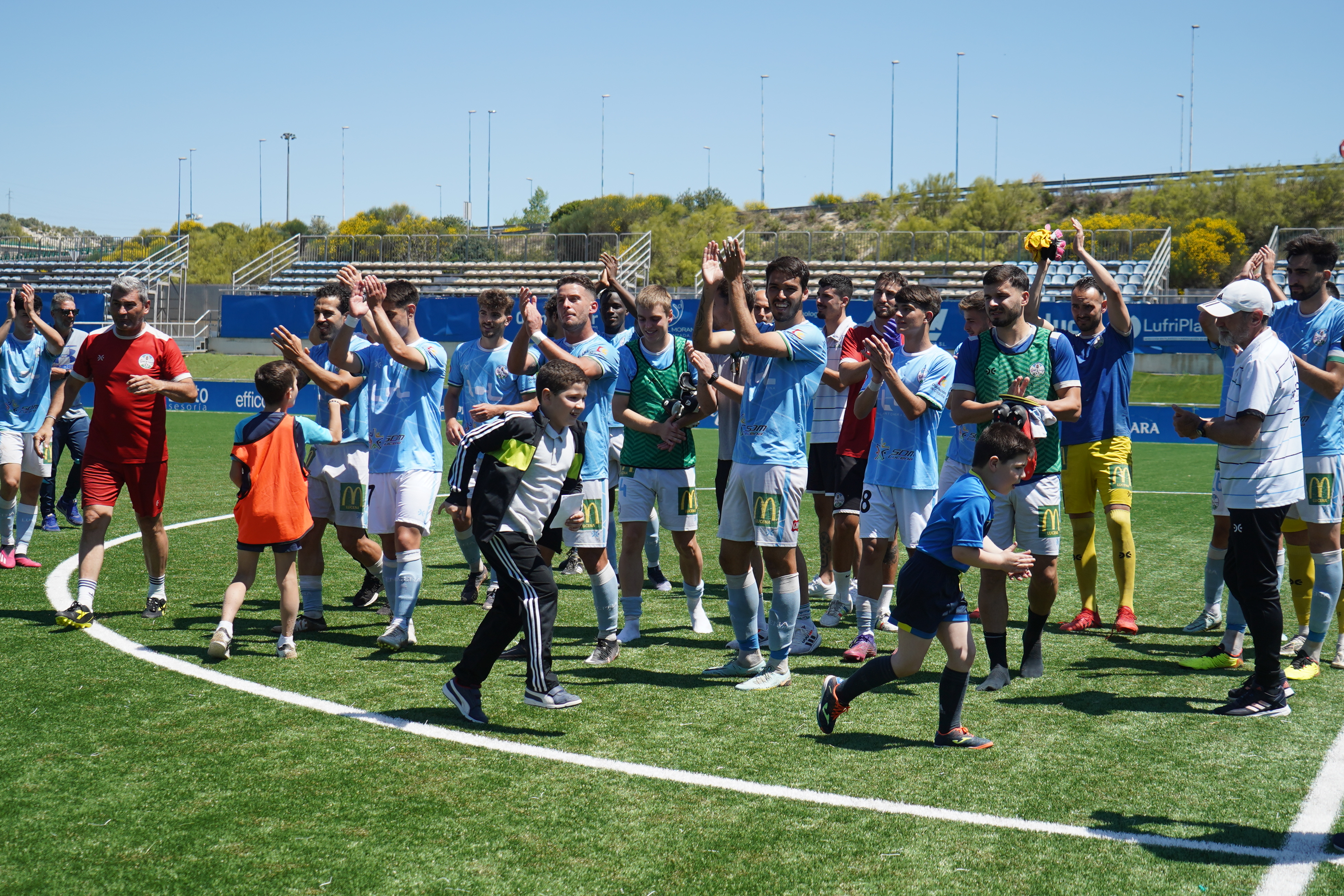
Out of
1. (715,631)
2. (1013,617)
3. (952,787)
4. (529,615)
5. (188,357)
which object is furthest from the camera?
(188,357)

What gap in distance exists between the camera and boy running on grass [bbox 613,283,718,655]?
6961 millimetres

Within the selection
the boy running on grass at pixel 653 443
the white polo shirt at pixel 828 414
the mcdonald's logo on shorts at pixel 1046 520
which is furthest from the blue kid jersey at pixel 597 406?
the mcdonald's logo on shorts at pixel 1046 520

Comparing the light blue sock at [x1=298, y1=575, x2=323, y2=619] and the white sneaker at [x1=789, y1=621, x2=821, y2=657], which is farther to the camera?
the light blue sock at [x1=298, y1=575, x2=323, y2=619]

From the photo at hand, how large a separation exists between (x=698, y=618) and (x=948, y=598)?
269 cm

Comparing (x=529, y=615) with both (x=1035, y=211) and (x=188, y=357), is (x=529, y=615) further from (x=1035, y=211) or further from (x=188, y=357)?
(x=1035, y=211)

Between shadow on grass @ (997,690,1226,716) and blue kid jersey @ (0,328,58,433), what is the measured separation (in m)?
8.33

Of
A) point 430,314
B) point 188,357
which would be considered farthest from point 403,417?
point 188,357

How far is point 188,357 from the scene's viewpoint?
3447 cm

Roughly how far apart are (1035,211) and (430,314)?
3650 cm

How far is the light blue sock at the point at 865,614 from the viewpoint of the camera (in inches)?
266

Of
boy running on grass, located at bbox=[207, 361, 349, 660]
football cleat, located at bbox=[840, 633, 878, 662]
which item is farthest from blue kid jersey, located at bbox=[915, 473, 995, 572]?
boy running on grass, located at bbox=[207, 361, 349, 660]

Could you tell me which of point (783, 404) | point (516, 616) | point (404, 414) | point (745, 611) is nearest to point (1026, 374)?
point (783, 404)

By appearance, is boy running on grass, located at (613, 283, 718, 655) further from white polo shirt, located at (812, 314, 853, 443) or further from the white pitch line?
the white pitch line

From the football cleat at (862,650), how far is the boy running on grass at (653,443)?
115 cm
